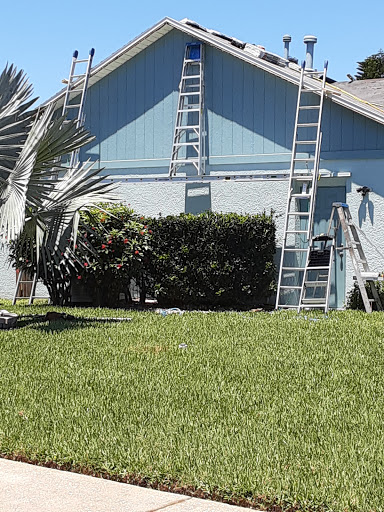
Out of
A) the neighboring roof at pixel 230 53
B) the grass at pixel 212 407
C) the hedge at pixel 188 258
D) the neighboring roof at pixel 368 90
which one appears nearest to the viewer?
the grass at pixel 212 407

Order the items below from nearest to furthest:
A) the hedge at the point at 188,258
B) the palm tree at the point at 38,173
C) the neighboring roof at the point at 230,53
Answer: the palm tree at the point at 38,173
the hedge at the point at 188,258
the neighboring roof at the point at 230,53

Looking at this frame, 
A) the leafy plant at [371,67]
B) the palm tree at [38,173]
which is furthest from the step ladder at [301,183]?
the leafy plant at [371,67]

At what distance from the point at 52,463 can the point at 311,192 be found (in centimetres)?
1083

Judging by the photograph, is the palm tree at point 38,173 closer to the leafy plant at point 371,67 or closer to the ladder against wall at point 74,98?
the ladder against wall at point 74,98

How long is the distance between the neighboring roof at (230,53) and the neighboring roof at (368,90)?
577 mm

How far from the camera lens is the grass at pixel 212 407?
5.19 m

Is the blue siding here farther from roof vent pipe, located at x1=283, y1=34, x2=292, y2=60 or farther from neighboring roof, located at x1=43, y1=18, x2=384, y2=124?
roof vent pipe, located at x1=283, y1=34, x2=292, y2=60

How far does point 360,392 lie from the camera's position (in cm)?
747

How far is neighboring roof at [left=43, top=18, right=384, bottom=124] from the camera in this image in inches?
630

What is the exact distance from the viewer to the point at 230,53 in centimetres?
1728

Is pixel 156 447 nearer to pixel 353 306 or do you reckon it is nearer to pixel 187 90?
pixel 353 306

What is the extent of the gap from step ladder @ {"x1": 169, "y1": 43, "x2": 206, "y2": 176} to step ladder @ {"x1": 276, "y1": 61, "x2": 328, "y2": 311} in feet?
7.30

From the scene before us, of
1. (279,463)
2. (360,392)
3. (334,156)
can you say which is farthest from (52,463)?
(334,156)

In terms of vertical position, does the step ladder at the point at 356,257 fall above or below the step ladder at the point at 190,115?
below
